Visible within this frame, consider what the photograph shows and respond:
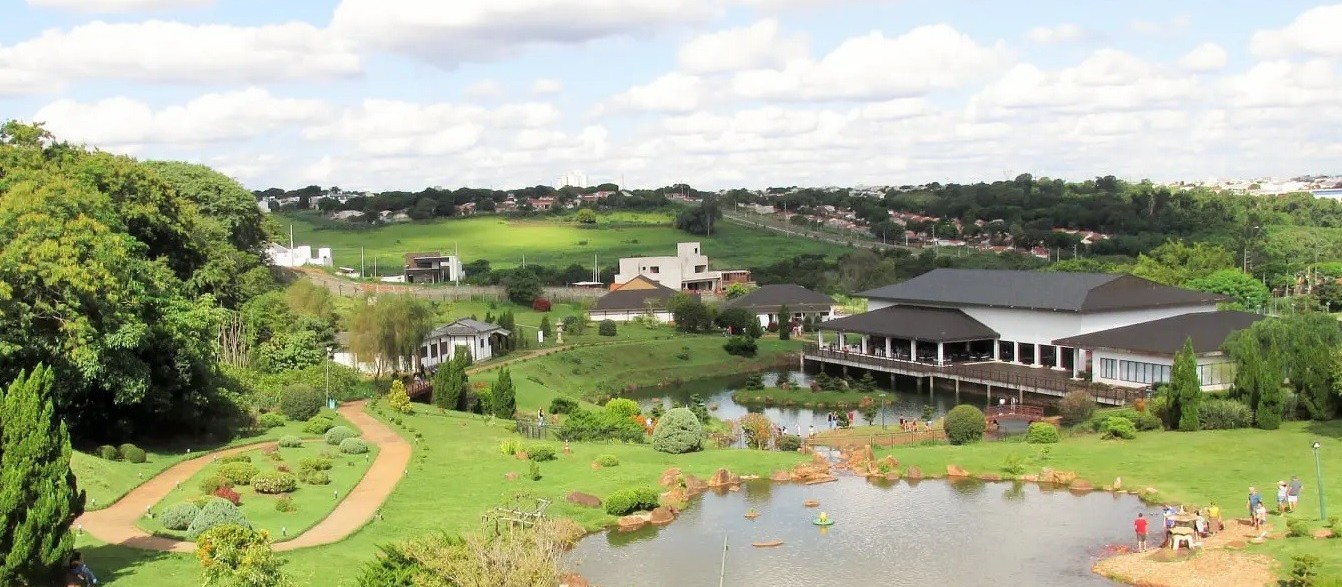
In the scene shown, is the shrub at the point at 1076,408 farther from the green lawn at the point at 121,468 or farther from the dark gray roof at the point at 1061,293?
the green lawn at the point at 121,468

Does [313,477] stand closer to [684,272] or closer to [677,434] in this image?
A: [677,434]

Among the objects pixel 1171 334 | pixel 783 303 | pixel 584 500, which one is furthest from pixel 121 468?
pixel 783 303

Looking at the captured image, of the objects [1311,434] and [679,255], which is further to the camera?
[679,255]

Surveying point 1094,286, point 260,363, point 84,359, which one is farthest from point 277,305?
point 1094,286

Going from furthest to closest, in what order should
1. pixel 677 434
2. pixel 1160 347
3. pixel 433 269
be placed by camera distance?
pixel 433 269 → pixel 1160 347 → pixel 677 434

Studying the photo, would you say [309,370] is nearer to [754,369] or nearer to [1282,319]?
[754,369]

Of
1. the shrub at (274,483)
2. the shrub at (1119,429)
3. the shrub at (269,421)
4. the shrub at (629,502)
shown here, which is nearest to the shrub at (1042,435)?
the shrub at (1119,429)

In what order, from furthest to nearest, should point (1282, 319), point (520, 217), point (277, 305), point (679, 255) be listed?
point (520, 217) → point (679, 255) → point (277, 305) → point (1282, 319)
